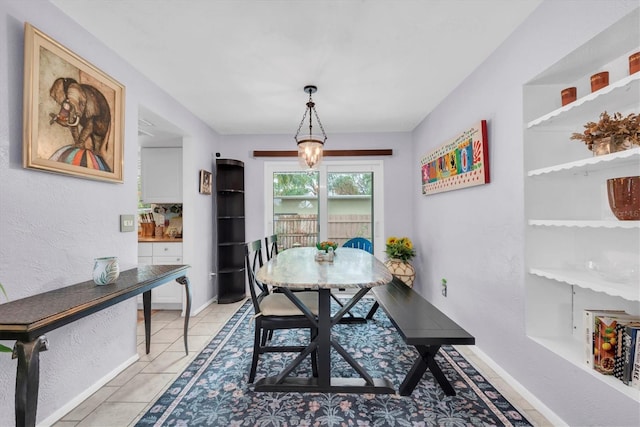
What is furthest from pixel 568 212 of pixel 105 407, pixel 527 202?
pixel 105 407

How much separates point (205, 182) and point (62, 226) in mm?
2024

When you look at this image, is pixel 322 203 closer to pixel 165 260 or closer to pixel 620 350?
pixel 165 260

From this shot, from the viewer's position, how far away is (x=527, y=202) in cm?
183

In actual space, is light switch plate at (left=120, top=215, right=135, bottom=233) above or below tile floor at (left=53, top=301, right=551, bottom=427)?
above

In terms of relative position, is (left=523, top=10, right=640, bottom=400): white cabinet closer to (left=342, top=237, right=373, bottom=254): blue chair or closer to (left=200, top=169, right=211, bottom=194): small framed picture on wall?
(left=342, top=237, right=373, bottom=254): blue chair

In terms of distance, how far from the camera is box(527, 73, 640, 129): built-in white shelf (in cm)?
124

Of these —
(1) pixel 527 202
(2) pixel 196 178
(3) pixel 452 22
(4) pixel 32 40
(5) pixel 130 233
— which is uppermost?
(3) pixel 452 22

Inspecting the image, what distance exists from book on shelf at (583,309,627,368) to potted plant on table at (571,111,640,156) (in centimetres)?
79

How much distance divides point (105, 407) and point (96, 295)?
786mm

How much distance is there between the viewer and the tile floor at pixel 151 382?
1.67 metres

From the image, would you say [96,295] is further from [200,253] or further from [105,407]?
[200,253]

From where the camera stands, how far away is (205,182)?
370 cm

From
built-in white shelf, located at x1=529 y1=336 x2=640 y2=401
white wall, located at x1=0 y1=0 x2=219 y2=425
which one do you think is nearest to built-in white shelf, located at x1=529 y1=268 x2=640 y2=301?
built-in white shelf, located at x1=529 y1=336 x2=640 y2=401

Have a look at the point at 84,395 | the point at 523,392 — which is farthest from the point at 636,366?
the point at 84,395
